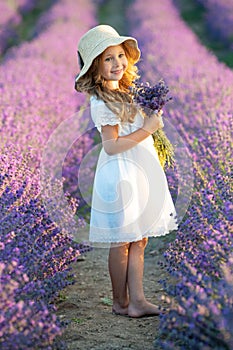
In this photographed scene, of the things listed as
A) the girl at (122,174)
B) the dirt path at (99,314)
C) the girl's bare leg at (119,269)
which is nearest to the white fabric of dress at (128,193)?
the girl at (122,174)

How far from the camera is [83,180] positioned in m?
5.20

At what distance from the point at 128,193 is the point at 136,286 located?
0.47 meters

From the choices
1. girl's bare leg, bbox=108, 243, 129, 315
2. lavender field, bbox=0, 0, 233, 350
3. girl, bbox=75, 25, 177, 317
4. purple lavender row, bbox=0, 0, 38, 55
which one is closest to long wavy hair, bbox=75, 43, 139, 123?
girl, bbox=75, 25, 177, 317

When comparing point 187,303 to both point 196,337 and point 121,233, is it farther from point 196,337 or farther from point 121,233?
point 121,233

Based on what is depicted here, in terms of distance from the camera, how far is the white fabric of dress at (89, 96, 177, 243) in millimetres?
3088

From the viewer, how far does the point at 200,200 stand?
3455 millimetres

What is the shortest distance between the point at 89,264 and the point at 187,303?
81.7 inches

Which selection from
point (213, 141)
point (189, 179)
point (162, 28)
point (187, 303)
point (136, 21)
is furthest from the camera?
point (136, 21)

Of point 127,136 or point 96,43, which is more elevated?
point 96,43

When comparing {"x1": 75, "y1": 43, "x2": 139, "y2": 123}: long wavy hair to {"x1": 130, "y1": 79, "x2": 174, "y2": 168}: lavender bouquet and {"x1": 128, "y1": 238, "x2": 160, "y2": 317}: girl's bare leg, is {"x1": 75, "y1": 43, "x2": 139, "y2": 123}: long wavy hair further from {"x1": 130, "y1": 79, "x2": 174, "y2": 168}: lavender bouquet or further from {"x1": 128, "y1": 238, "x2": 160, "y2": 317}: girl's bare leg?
{"x1": 128, "y1": 238, "x2": 160, "y2": 317}: girl's bare leg

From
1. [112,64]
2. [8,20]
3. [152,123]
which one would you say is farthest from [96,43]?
[8,20]

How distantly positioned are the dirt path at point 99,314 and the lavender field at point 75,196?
127 millimetres

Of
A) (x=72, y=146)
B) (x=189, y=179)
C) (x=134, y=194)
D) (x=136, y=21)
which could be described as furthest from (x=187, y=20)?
(x=134, y=194)

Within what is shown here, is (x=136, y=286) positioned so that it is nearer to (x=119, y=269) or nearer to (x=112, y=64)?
(x=119, y=269)
